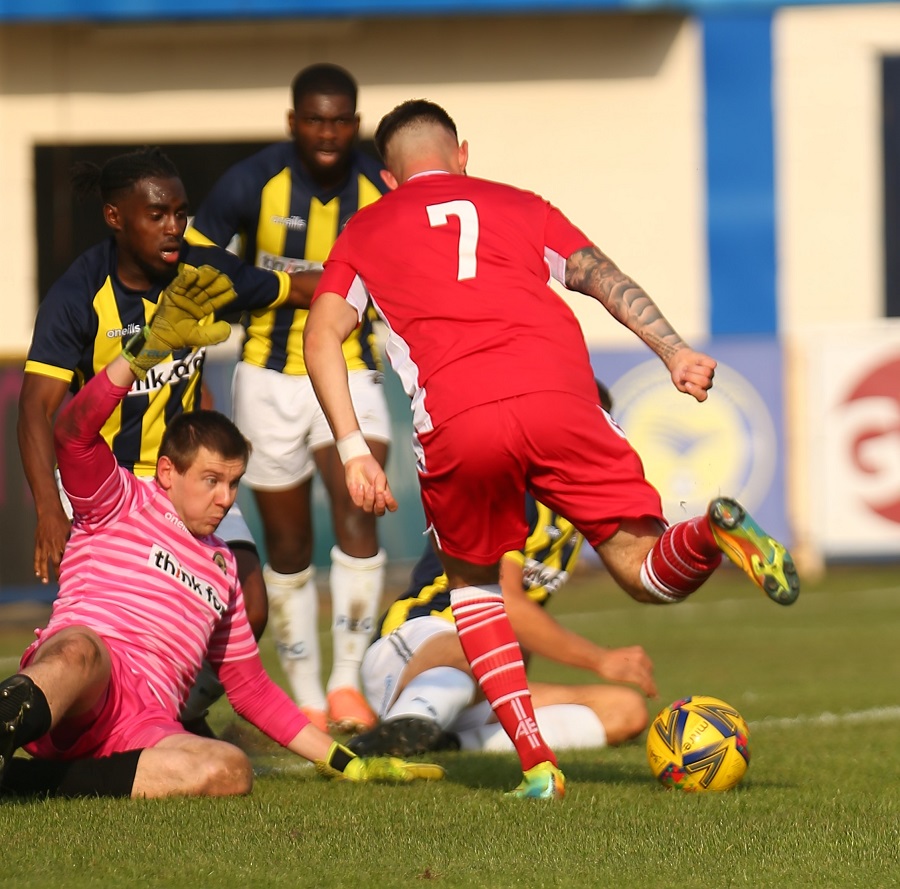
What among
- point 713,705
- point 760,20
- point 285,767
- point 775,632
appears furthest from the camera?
point 760,20

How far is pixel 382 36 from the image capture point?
16172mm

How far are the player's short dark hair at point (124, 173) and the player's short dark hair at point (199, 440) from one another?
0.98m

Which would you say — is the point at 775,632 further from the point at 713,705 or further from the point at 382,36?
the point at 382,36

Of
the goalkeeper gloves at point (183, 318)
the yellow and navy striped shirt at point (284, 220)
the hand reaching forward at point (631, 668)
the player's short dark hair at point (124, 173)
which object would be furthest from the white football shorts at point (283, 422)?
the goalkeeper gloves at point (183, 318)

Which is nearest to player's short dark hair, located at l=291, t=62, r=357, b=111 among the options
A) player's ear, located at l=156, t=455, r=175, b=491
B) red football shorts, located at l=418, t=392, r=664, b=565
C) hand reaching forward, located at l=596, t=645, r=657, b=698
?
player's ear, located at l=156, t=455, r=175, b=491

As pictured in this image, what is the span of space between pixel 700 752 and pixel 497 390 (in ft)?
4.12

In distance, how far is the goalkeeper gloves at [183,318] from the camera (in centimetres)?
503

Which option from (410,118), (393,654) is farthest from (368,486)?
(393,654)

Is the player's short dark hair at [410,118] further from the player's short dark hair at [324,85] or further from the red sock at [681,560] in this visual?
the player's short dark hair at [324,85]

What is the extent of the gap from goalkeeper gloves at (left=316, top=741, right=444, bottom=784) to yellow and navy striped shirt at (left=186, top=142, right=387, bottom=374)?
2462 millimetres

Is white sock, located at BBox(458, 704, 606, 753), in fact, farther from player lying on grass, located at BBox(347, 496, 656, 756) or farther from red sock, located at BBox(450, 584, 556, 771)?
red sock, located at BBox(450, 584, 556, 771)

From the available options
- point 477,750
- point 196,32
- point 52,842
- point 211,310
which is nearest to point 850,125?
point 196,32

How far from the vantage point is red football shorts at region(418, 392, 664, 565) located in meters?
4.92

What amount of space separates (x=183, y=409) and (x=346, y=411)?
145 centimetres
